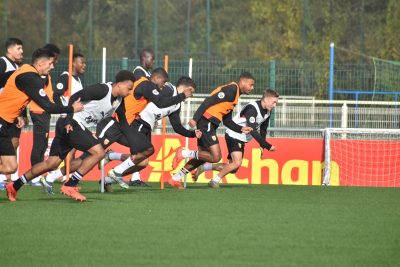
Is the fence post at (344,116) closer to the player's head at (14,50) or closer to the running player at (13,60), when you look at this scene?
the running player at (13,60)

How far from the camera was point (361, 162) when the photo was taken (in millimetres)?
24156

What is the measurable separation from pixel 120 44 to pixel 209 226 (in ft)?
113

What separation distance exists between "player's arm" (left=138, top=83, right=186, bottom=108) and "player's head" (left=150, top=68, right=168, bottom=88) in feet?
1.52

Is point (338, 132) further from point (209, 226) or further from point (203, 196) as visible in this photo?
point (209, 226)

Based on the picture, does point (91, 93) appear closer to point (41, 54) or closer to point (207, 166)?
point (41, 54)

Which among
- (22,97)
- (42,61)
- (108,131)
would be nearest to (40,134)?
(108,131)

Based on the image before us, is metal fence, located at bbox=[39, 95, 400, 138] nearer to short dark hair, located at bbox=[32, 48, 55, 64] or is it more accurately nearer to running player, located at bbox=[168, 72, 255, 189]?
running player, located at bbox=[168, 72, 255, 189]

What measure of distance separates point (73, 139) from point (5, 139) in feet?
3.03

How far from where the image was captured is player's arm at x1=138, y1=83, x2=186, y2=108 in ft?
58.4

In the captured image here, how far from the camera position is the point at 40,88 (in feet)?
49.2

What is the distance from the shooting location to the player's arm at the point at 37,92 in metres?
14.9

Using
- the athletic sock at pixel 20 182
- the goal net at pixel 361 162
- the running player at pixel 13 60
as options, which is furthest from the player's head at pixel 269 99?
the athletic sock at pixel 20 182

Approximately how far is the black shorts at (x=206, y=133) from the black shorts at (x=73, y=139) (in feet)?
13.6

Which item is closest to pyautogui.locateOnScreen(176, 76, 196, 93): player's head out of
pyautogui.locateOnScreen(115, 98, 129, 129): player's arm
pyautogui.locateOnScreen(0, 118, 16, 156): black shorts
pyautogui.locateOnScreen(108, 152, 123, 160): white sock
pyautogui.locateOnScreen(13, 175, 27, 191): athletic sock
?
pyautogui.locateOnScreen(108, 152, 123, 160): white sock
